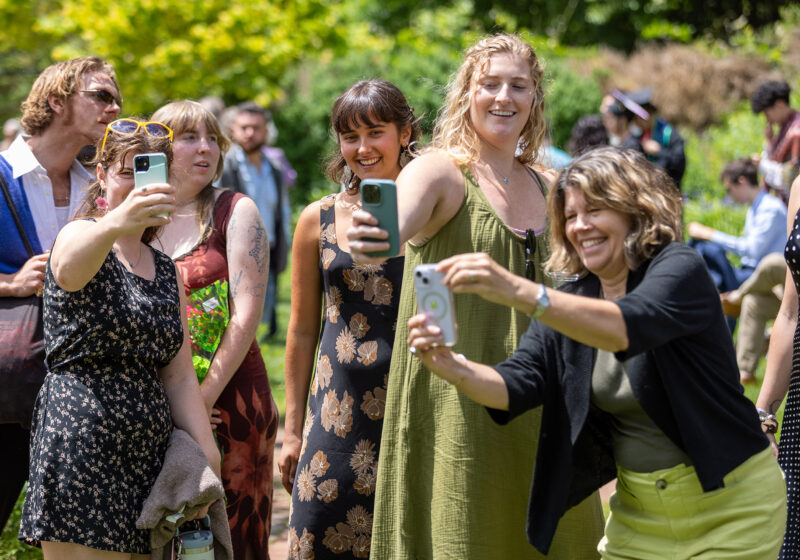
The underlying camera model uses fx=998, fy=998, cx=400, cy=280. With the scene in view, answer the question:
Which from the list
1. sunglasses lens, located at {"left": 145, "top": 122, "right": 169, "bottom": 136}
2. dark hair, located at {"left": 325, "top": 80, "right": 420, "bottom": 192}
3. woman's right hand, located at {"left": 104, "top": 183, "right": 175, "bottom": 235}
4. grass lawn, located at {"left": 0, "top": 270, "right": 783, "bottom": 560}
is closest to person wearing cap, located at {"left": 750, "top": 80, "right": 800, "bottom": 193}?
grass lawn, located at {"left": 0, "top": 270, "right": 783, "bottom": 560}

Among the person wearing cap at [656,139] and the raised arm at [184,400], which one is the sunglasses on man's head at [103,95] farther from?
the person wearing cap at [656,139]

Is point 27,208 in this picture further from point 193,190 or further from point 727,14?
point 727,14

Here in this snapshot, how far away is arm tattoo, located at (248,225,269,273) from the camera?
393cm

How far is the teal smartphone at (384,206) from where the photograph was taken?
2625 mm

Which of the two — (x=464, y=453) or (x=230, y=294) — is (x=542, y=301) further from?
(x=230, y=294)

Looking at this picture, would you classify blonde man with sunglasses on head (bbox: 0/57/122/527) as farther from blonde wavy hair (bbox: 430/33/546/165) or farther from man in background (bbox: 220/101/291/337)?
man in background (bbox: 220/101/291/337)

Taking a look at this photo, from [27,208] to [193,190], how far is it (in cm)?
64

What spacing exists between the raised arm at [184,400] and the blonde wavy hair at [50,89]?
113 cm

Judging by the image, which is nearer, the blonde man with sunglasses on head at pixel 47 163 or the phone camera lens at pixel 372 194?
the phone camera lens at pixel 372 194

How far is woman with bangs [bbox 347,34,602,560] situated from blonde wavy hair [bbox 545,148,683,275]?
45cm

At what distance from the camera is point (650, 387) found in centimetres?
260

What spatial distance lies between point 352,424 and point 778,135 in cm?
693

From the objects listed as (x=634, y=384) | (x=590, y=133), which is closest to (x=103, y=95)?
(x=634, y=384)

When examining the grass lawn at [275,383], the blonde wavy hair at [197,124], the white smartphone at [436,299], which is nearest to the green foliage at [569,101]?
the grass lawn at [275,383]
